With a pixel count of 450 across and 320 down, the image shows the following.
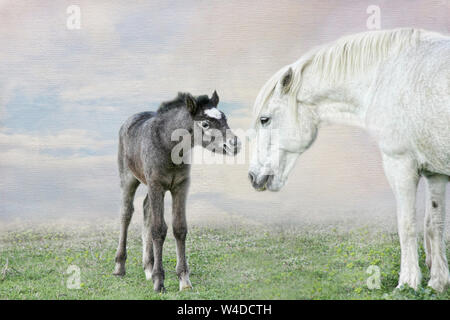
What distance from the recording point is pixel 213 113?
4535 millimetres

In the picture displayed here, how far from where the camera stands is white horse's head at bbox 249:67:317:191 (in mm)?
4328

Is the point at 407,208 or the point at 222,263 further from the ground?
the point at 407,208

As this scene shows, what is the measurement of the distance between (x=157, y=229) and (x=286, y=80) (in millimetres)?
2044

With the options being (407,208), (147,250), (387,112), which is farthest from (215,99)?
(407,208)

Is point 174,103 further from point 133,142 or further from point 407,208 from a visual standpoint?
point 407,208

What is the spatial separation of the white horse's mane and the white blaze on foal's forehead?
385 mm

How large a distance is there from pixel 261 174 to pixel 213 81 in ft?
5.42

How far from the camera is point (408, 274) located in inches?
151

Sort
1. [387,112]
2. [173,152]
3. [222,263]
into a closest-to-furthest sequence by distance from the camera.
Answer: [387,112] → [173,152] → [222,263]

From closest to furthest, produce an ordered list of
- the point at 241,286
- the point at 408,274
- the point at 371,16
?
the point at 408,274 → the point at 241,286 → the point at 371,16

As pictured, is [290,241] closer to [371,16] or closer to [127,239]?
[127,239]

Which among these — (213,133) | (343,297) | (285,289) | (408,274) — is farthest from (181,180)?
(408,274)

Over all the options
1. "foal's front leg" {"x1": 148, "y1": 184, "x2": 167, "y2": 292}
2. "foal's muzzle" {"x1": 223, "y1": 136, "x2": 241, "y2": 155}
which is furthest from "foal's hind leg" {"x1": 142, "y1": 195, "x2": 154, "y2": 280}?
"foal's muzzle" {"x1": 223, "y1": 136, "x2": 241, "y2": 155}

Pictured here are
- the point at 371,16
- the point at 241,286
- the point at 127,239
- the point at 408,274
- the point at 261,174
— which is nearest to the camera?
the point at 408,274
